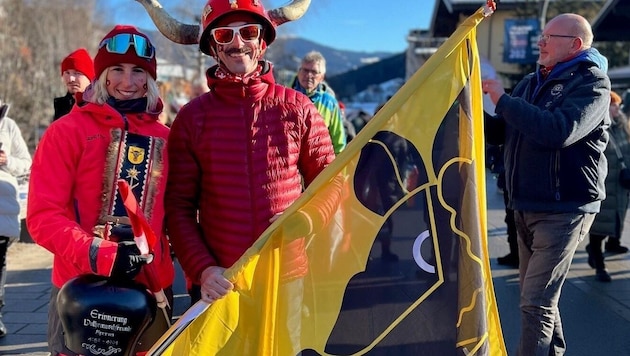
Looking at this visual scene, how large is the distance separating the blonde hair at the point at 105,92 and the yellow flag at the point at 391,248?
71 cm

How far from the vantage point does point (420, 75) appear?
215cm

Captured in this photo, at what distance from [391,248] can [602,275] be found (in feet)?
15.6

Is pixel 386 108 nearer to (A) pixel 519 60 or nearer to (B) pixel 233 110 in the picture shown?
(B) pixel 233 110

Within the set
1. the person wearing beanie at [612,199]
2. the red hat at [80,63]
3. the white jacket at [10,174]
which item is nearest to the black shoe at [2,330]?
the white jacket at [10,174]

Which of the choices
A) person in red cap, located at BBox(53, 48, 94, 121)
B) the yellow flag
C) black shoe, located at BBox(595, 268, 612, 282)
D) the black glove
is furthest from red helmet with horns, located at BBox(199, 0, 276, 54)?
black shoe, located at BBox(595, 268, 612, 282)

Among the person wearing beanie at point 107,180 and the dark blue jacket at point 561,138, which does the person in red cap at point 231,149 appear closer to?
the person wearing beanie at point 107,180

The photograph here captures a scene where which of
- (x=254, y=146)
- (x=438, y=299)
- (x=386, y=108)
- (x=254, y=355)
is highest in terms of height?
(x=386, y=108)

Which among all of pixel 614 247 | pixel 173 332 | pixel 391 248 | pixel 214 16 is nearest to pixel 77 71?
pixel 214 16

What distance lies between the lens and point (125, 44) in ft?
7.72

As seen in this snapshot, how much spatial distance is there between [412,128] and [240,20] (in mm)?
744

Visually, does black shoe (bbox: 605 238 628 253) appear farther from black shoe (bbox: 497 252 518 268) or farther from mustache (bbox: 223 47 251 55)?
mustache (bbox: 223 47 251 55)

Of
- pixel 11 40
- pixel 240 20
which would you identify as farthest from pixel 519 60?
pixel 240 20

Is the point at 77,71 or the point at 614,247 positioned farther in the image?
the point at 614,247

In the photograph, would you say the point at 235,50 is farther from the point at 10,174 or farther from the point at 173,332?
the point at 10,174
